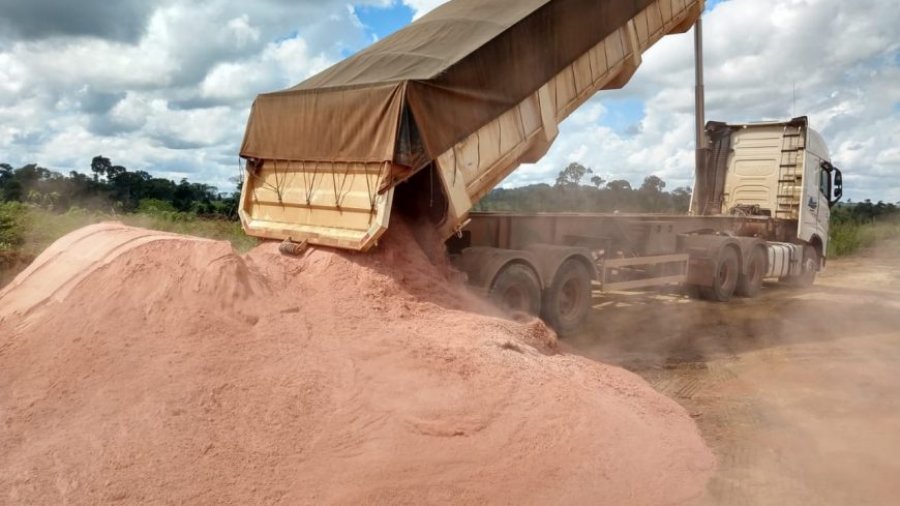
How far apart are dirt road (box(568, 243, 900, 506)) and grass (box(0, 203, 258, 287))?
6688 mm

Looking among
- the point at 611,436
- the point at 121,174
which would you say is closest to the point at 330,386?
the point at 611,436

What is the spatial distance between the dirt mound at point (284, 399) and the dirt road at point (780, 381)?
53 cm

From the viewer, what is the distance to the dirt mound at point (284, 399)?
12.8 ft

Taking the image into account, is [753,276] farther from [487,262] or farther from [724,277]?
[487,262]

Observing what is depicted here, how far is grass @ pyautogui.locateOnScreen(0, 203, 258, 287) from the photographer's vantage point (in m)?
11.4

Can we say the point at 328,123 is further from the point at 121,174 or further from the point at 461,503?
the point at 121,174

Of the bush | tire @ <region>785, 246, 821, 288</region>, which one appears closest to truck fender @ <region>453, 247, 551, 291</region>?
the bush

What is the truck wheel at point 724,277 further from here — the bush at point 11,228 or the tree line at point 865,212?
the tree line at point 865,212

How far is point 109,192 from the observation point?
22688 millimetres

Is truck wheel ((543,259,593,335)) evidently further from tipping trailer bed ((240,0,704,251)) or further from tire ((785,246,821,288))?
tire ((785,246,821,288))

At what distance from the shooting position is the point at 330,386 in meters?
4.70

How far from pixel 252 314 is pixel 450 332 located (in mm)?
1640

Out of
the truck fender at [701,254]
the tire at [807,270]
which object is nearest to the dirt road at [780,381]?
the truck fender at [701,254]

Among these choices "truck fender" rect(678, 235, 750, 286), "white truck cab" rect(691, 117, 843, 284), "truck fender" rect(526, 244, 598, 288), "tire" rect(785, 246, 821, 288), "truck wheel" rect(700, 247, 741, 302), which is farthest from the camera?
"tire" rect(785, 246, 821, 288)
